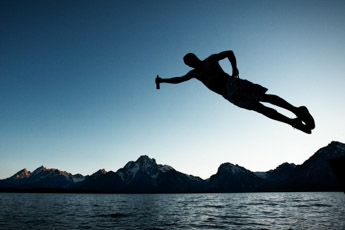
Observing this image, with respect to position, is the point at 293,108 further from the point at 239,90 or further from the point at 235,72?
the point at 235,72

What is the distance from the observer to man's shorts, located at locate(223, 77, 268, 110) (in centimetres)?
457

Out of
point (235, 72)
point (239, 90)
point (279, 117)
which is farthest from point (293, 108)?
point (235, 72)

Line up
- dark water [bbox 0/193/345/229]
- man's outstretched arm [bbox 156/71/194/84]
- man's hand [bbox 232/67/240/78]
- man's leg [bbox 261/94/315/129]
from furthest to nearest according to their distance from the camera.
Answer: dark water [bbox 0/193/345/229]
man's outstretched arm [bbox 156/71/194/84]
man's hand [bbox 232/67/240/78]
man's leg [bbox 261/94/315/129]

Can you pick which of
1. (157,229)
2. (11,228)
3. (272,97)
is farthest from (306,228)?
(11,228)

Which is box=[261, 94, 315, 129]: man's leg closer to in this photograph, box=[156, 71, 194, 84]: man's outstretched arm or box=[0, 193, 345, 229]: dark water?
box=[156, 71, 194, 84]: man's outstretched arm

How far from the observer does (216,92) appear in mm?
5285

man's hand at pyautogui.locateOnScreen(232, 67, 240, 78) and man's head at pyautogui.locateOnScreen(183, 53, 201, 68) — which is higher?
man's head at pyautogui.locateOnScreen(183, 53, 201, 68)

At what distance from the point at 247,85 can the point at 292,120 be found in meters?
1.32

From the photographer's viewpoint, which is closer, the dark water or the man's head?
the man's head

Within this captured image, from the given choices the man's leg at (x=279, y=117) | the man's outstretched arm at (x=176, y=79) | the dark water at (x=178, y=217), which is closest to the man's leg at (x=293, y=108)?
the man's leg at (x=279, y=117)

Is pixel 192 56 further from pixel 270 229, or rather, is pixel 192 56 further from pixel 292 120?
pixel 270 229

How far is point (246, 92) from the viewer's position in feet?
15.0

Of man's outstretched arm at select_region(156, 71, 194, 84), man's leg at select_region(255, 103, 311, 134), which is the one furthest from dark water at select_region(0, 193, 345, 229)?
man's outstretched arm at select_region(156, 71, 194, 84)

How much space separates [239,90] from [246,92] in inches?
6.8
